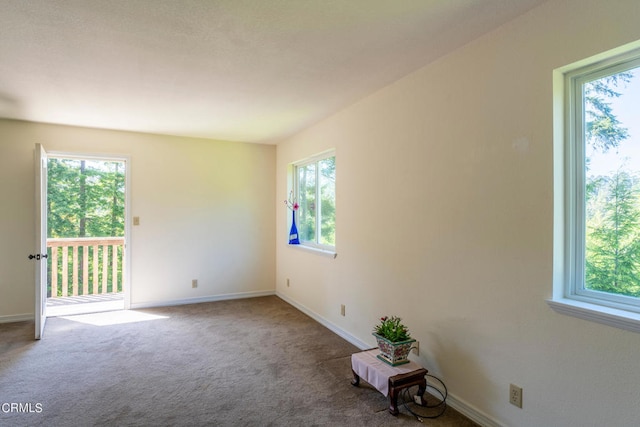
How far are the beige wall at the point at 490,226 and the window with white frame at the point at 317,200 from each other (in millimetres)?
889

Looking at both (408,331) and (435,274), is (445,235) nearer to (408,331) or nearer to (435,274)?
(435,274)

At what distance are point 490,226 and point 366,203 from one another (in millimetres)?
1296

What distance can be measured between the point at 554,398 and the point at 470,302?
0.61m

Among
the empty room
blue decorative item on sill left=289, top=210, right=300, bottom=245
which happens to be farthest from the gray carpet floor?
blue decorative item on sill left=289, top=210, right=300, bottom=245

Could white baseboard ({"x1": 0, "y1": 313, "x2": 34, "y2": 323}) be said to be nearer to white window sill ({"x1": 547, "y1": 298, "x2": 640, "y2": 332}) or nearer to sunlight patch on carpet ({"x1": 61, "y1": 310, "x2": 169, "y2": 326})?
sunlight patch on carpet ({"x1": 61, "y1": 310, "x2": 169, "y2": 326})

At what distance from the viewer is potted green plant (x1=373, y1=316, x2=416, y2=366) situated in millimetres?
2270

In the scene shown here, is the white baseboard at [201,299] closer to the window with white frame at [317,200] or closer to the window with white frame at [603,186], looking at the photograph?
the window with white frame at [317,200]

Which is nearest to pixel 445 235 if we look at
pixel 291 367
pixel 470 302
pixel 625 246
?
pixel 470 302

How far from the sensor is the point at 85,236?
5480 mm

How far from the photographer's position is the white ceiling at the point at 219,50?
1.75m

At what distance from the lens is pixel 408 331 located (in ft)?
8.48

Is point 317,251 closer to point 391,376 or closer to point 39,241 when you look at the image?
point 391,376

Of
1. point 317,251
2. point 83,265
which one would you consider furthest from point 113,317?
point 317,251

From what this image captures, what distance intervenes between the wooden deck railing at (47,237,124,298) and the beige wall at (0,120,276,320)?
986 millimetres
